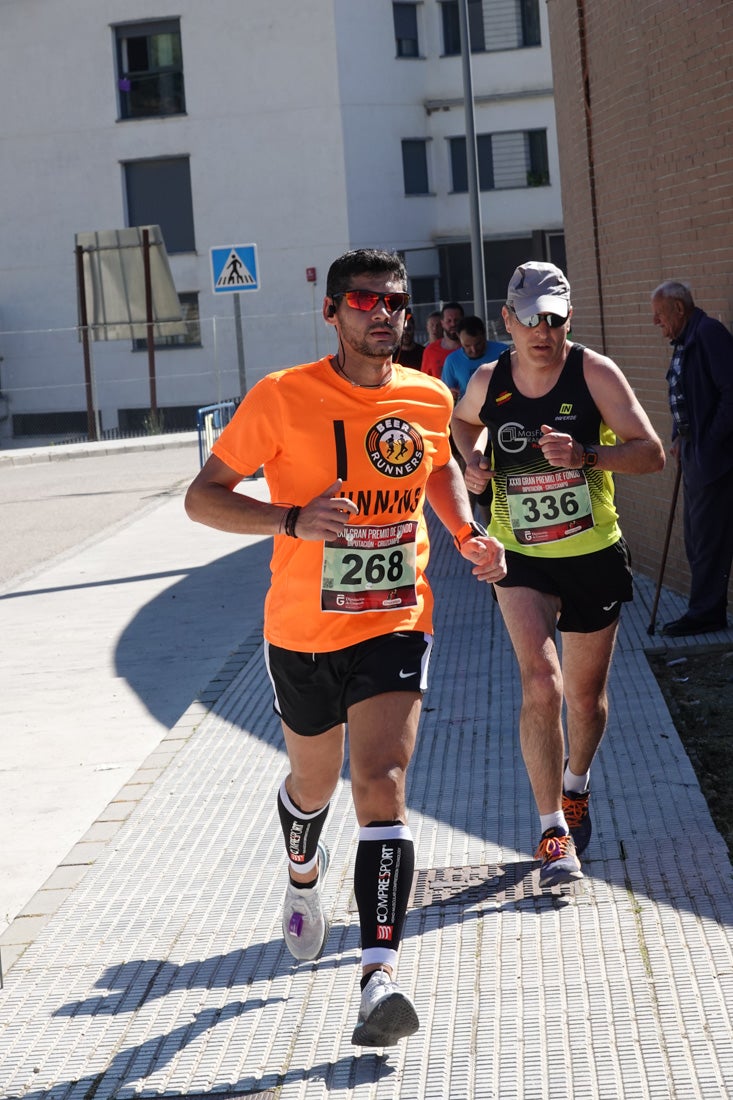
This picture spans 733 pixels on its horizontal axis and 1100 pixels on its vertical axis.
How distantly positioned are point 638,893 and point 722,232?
5.12 m

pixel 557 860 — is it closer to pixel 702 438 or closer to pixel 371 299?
pixel 371 299

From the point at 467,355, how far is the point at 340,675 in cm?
802

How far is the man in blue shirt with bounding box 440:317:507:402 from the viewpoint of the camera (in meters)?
12.0

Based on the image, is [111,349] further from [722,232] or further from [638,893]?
[638,893]

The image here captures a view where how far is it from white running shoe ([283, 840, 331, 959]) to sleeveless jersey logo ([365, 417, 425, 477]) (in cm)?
128

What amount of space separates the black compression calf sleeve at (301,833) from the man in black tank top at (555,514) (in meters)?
0.87

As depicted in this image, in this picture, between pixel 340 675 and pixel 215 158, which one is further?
pixel 215 158

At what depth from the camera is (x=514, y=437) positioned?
5.42 meters

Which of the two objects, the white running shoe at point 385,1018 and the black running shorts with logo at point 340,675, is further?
the black running shorts with logo at point 340,675

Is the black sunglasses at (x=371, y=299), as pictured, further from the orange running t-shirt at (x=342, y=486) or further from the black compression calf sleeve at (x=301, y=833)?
the black compression calf sleeve at (x=301, y=833)

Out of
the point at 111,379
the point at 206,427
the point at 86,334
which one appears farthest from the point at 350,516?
the point at 111,379

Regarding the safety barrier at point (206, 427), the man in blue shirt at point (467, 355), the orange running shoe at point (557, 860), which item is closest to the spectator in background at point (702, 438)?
the man in blue shirt at point (467, 355)

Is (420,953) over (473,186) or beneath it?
beneath

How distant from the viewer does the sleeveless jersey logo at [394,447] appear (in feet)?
14.3
